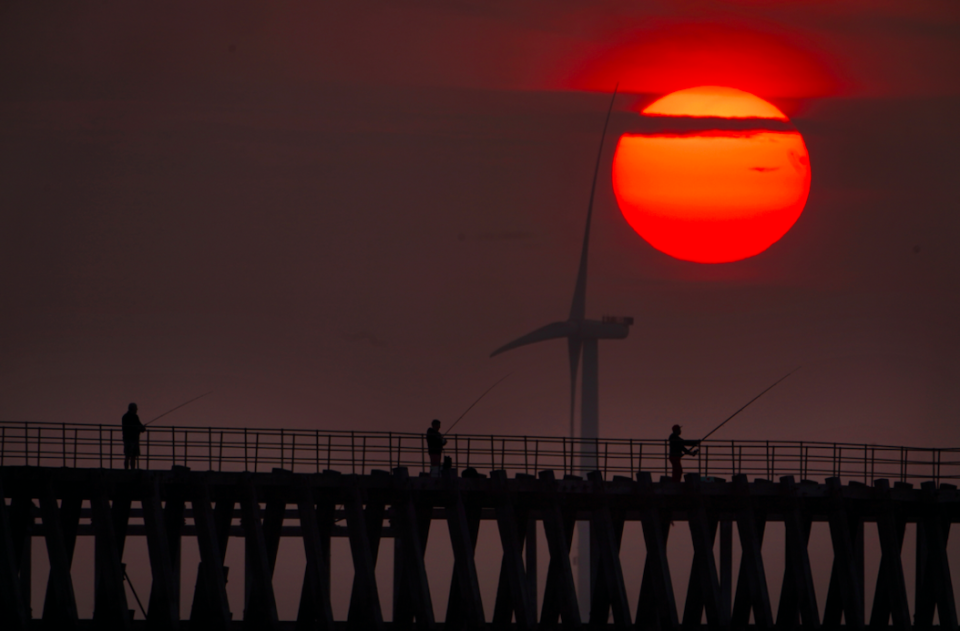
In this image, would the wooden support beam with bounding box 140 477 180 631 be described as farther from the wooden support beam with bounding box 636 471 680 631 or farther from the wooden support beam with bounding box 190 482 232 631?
the wooden support beam with bounding box 636 471 680 631

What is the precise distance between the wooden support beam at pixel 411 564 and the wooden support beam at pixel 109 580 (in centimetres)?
738

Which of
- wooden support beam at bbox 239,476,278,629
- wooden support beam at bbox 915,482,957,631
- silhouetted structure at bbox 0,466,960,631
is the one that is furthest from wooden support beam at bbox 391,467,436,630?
wooden support beam at bbox 915,482,957,631

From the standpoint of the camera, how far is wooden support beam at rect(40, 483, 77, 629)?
37531 mm

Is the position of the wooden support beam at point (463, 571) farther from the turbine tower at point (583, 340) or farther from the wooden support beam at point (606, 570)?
the turbine tower at point (583, 340)

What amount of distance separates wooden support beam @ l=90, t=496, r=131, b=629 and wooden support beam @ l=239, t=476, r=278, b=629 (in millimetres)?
3189

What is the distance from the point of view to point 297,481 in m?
38.9

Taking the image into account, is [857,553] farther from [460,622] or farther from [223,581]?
[223,581]

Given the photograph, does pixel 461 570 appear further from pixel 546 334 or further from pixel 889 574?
pixel 546 334

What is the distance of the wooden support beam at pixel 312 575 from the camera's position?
38031mm

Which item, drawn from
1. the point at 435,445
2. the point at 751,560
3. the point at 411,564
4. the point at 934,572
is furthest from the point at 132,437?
the point at 934,572

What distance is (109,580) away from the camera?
3750 centimetres

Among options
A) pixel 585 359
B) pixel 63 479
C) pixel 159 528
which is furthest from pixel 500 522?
pixel 585 359

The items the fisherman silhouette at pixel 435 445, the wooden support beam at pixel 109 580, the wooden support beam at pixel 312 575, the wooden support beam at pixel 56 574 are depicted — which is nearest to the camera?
the wooden support beam at pixel 109 580

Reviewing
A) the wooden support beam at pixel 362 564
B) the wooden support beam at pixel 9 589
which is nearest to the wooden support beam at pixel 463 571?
the wooden support beam at pixel 362 564
